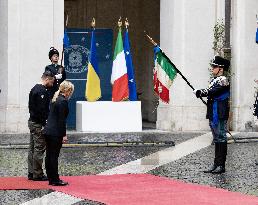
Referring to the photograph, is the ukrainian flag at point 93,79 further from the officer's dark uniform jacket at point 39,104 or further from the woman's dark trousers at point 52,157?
the woman's dark trousers at point 52,157

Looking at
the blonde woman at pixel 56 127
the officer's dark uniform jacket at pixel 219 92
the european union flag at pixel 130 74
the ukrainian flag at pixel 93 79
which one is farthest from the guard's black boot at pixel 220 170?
the ukrainian flag at pixel 93 79

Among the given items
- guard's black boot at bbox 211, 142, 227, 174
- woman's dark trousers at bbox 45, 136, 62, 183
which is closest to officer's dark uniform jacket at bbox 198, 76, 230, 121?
guard's black boot at bbox 211, 142, 227, 174

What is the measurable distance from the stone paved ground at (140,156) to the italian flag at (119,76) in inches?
170

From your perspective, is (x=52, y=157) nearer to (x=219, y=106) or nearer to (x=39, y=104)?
(x=39, y=104)

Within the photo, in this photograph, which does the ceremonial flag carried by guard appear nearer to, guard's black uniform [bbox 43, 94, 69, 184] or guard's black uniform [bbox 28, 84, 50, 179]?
guard's black uniform [bbox 28, 84, 50, 179]

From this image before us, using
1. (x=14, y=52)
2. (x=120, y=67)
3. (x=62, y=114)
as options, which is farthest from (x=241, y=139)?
(x=62, y=114)

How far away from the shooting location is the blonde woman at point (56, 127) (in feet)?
38.0

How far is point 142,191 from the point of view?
11031mm

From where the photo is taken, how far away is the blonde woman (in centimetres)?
1159

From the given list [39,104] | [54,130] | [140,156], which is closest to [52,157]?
[54,130]

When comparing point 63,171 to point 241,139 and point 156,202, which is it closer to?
point 156,202

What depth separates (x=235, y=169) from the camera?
1368 centimetres

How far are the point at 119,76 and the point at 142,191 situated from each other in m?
11.4

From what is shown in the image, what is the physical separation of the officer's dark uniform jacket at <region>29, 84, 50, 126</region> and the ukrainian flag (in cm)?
974
